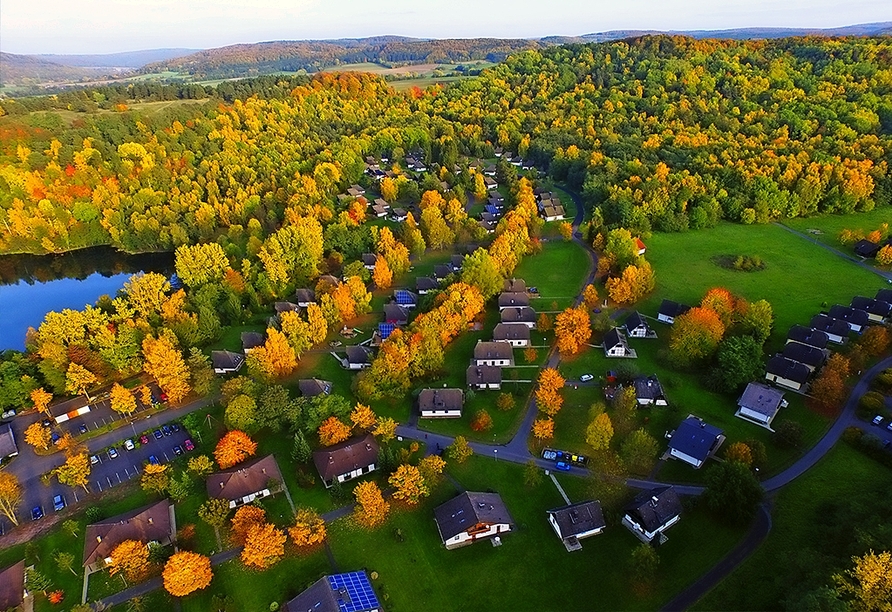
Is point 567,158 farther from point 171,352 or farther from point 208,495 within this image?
point 208,495

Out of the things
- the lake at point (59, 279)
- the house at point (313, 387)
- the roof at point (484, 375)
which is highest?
the house at point (313, 387)

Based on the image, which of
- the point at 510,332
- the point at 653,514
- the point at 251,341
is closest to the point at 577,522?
the point at 653,514

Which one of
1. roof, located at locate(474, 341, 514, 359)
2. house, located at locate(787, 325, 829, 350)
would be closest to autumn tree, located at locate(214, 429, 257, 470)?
roof, located at locate(474, 341, 514, 359)

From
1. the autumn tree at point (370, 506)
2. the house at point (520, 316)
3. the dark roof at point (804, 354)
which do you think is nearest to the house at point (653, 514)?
the autumn tree at point (370, 506)

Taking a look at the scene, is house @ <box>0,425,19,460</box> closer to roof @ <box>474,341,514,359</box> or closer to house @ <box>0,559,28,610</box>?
house @ <box>0,559,28,610</box>

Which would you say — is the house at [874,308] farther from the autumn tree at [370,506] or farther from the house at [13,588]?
the house at [13,588]

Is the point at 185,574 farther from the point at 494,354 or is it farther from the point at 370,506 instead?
the point at 494,354
